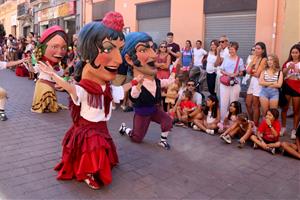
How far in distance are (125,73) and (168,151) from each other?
9.88ft

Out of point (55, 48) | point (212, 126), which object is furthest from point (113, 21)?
point (212, 126)

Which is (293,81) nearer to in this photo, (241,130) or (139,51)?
(241,130)

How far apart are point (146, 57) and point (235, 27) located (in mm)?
6265

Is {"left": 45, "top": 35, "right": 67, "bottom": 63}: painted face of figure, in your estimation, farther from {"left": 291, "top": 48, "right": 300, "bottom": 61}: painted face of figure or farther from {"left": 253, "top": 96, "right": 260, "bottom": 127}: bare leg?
{"left": 291, "top": 48, "right": 300, "bottom": 61}: painted face of figure

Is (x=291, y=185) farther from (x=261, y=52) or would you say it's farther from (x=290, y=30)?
(x=290, y=30)

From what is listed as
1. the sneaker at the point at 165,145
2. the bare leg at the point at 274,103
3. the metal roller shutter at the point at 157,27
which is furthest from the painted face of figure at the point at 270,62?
the metal roller shutter at the point at 157,27

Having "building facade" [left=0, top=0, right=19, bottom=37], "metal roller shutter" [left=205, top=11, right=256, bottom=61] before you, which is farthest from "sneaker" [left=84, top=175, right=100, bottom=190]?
"building facade" [left=0, top=0, right=19, bottom=37]

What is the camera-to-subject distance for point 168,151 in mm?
Result: 5246

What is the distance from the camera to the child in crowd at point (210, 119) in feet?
20.9

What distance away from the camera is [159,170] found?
445cm

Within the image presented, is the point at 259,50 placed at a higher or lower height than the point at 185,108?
higher

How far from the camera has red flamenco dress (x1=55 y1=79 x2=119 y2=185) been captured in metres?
3.85

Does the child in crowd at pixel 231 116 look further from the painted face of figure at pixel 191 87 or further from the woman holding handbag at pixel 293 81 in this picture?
the painted face of figure at pixel 191 87

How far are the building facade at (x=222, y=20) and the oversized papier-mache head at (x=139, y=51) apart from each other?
513cm
